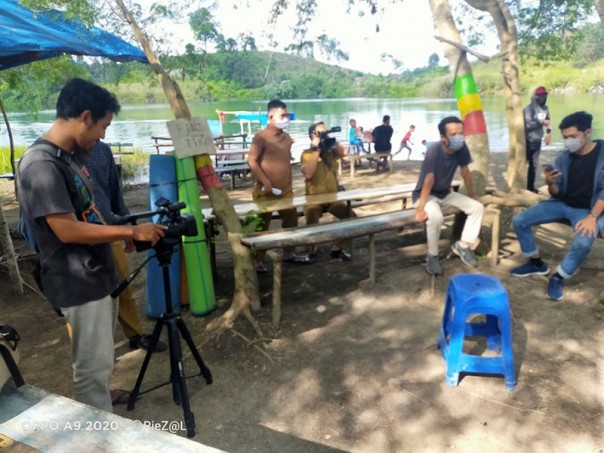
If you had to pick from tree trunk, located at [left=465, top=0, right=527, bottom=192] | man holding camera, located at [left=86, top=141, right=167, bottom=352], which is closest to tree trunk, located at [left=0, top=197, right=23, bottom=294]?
man holding camera, located at [left=86, top=141, right=167, bottom=352]

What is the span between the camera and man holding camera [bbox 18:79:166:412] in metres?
1.76

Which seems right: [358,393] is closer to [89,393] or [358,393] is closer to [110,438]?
[89,393]

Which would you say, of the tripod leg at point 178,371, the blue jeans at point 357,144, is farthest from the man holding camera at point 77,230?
the blue jeans at point 357,144

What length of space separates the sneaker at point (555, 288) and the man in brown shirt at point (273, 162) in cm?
245

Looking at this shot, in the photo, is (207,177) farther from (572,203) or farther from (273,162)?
(572,203)

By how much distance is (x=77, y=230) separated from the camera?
1.79 metres

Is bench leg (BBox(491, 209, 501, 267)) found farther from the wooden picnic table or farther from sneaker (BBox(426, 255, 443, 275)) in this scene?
the wooden picnic table

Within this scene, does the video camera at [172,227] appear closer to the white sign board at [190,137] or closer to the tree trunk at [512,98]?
the white sign board at [190,137]

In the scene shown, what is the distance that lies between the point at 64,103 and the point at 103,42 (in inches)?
105

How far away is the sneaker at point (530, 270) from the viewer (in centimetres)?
412

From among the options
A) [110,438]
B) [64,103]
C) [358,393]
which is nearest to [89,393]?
[110,438]

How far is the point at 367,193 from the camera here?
17.3ft

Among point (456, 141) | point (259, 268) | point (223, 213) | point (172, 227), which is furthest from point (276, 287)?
point (456, 141)

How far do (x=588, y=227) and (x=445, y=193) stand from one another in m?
1.26
